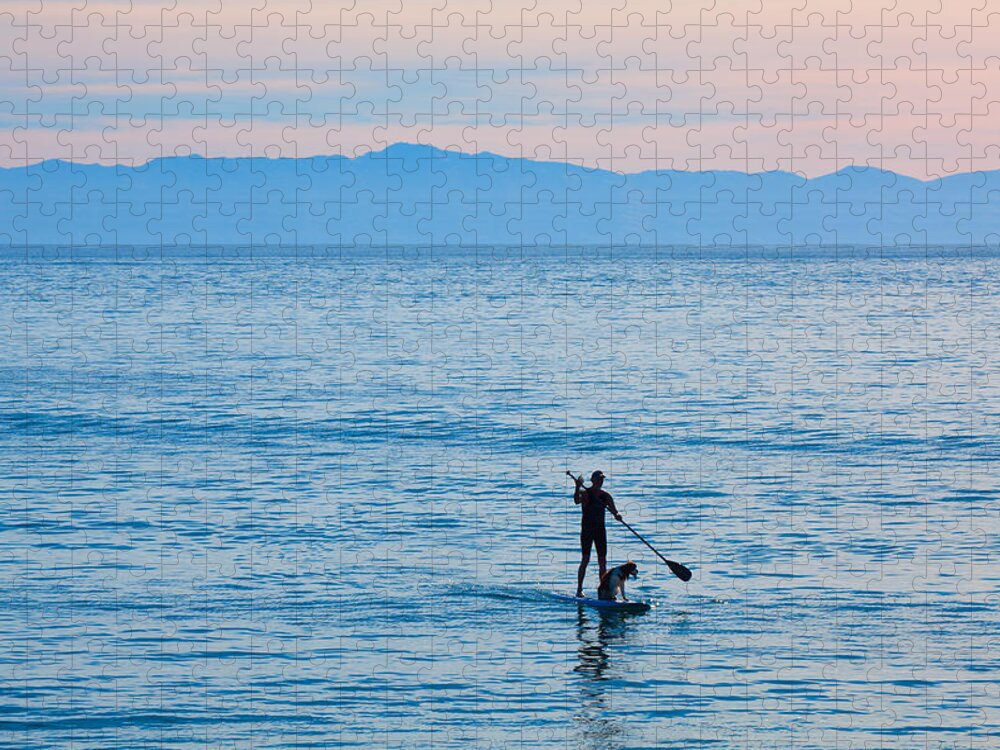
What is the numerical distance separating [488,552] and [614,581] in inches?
200

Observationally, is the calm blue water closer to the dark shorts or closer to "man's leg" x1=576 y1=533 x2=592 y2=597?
"man's leg" x1=576 y1=533 x2=592 y2=597

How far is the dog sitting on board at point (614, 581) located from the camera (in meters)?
25.0

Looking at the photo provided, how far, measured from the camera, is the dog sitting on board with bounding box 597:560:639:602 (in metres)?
25.0

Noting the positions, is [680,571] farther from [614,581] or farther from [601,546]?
[614,581]

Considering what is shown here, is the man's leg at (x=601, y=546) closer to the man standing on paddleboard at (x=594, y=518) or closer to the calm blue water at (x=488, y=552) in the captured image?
the man standing on paddleboard at (x=594, y=518)

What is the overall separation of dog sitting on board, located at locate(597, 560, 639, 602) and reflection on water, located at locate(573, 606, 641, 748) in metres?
0.34

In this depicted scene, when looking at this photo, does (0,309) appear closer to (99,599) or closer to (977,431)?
(977,431)

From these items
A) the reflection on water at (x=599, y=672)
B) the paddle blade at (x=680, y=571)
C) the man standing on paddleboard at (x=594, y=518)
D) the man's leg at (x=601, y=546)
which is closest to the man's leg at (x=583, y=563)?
the man standing on paddleboard at (x=594, y=518)

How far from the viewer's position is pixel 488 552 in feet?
97.4

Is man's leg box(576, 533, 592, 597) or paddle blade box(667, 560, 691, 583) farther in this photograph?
paddle blade box(667, 560, 691, 583)

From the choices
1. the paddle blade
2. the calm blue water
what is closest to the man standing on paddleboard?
the calm blue water

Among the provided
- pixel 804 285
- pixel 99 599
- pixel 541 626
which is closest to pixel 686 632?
pixel 541 626

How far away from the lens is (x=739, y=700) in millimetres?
20391

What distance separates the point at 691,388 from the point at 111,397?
68.4 feet
